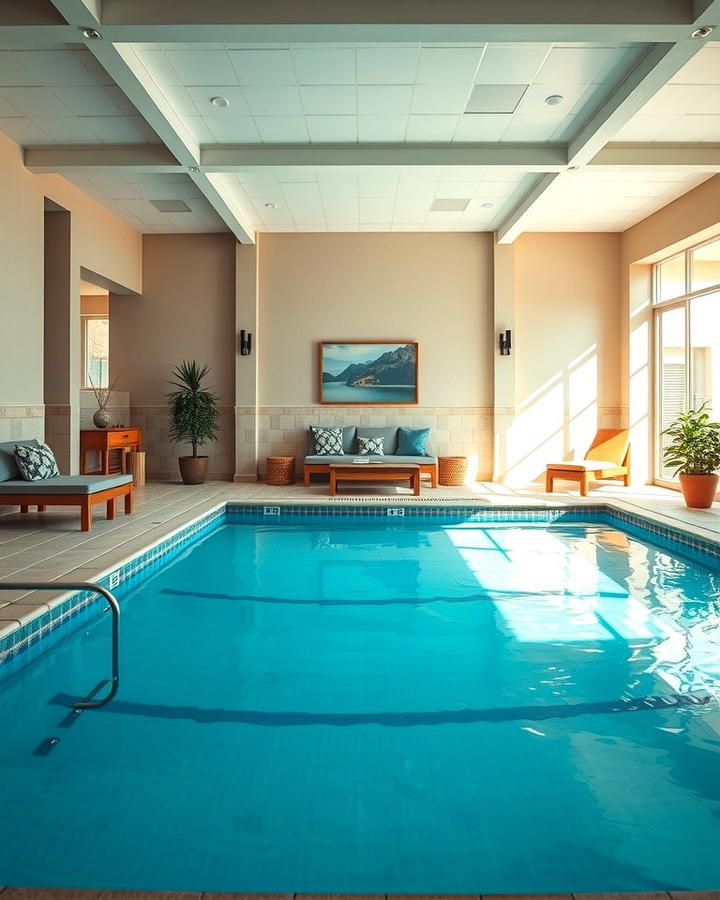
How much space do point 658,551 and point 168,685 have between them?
4.50 metres

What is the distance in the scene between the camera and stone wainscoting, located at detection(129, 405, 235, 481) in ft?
33.8

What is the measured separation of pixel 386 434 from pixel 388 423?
0.85 feet

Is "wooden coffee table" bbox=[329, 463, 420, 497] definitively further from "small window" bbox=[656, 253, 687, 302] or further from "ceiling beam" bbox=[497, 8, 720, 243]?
"small window" bbox=[656, 253, 687, 302]

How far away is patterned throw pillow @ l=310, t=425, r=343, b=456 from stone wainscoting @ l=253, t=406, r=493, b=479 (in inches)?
15.6

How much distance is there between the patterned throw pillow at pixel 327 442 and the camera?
9601mm

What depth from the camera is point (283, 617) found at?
4.08 m

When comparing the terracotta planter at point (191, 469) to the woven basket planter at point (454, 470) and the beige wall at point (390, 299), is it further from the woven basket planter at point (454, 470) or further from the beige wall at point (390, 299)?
the woven basket planter at point (454, 470)

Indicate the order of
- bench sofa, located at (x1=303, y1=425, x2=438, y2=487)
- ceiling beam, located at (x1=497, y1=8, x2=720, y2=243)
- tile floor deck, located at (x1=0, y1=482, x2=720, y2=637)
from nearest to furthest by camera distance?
tile floor deck, located at (x1=0, y1=482, x2=720, y2=637) → ceiling beam, located at (x1=497, y1=8, x2=720, y2=243) → bench sofa, located at (x1=303, y1=425, x2=438, y2=487)

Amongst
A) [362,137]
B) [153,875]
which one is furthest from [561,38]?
[153,875]

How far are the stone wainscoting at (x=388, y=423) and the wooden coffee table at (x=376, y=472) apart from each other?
67.7 inches

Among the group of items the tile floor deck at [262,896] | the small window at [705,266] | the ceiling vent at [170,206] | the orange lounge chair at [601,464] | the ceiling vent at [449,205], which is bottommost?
the tile floor deck at [262,896]

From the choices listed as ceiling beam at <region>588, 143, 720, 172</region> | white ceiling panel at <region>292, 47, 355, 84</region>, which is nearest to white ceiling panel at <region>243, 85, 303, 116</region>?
white ceiling panel at <region>292, 47, 355, 84</region>

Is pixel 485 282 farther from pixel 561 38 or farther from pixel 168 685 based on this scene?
pixel 168 685

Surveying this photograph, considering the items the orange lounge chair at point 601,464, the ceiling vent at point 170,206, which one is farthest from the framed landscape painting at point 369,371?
the ceiling vent at point 170,206
